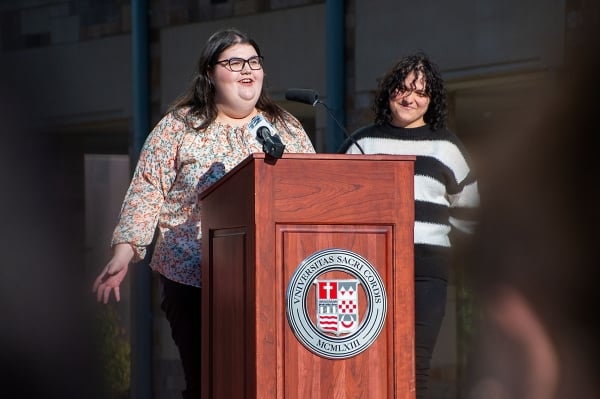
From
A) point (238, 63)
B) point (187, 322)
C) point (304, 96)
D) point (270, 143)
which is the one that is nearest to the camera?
point (270, 143)

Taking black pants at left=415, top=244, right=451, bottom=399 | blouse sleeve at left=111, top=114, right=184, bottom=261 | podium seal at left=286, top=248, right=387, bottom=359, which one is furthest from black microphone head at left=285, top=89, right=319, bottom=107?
black pants at left=415, top=244, right=451, bottom=399

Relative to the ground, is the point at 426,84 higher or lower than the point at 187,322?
higher

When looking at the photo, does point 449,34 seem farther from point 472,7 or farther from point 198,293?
point 198,293

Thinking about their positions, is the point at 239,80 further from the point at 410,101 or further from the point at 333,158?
the point at 333,158

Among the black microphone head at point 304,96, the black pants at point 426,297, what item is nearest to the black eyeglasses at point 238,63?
the black microphone head at point 304,96

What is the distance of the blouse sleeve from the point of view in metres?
4.32

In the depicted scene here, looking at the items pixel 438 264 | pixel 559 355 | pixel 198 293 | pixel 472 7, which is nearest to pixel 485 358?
pixel 559 355

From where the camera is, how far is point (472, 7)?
680cm

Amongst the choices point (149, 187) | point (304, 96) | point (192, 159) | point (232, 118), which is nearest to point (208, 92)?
point (232, 118)

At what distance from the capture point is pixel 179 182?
14.3 feet

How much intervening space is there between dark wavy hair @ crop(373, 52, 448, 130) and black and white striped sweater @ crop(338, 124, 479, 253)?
4 centimetres

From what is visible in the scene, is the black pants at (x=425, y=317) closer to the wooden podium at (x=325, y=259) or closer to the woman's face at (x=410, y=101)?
the woman's face at (x=410, y=101)

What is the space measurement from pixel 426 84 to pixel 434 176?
309 millimetres

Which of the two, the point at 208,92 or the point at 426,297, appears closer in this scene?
the point at 208,92
